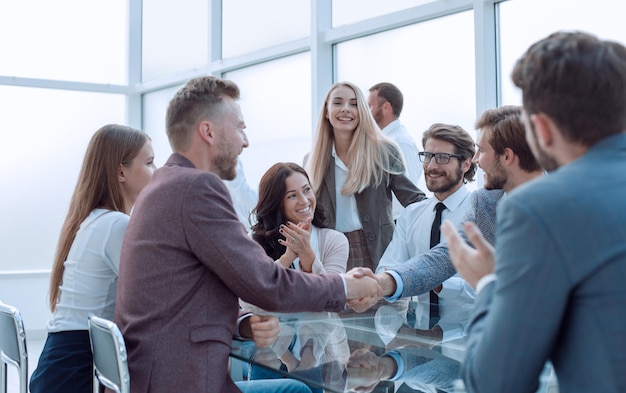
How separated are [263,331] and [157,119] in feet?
20.0

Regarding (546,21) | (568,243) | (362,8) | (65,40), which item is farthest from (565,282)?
(65,40)

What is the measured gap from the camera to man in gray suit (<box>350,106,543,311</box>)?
8.07 ft

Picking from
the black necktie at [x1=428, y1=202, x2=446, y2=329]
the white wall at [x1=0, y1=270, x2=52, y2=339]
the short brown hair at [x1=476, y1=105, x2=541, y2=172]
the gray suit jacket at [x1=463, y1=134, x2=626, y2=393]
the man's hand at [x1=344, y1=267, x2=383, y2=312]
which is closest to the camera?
the gray suit jacket at [x1=463, y1=134, x2=626, y2=393]

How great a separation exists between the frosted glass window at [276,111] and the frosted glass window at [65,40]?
6.14ft

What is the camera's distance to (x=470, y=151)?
3305 mm

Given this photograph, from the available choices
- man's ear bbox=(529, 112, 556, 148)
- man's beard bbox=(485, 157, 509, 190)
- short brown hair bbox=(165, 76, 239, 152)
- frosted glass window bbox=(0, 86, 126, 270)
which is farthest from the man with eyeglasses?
frosted glass window bbox=(0, 86, 126, 270)

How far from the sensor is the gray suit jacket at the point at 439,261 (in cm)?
253

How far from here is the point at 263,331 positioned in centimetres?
199

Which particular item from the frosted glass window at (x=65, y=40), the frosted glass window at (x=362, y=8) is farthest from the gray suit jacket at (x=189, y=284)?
the frosted glass window at (x=65, y=40)

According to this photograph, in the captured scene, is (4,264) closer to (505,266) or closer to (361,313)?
(361,313)

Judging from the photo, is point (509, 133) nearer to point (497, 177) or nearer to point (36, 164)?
point (497, 177)

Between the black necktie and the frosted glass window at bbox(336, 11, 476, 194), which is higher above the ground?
the frosted glass window at bbox(336, 11, 476, 194)

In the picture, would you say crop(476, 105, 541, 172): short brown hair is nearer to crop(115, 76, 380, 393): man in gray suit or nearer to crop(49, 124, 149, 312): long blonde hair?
crop(115, 76, 380, 393): man in gray suit

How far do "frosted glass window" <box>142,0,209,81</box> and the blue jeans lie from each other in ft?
16.6
